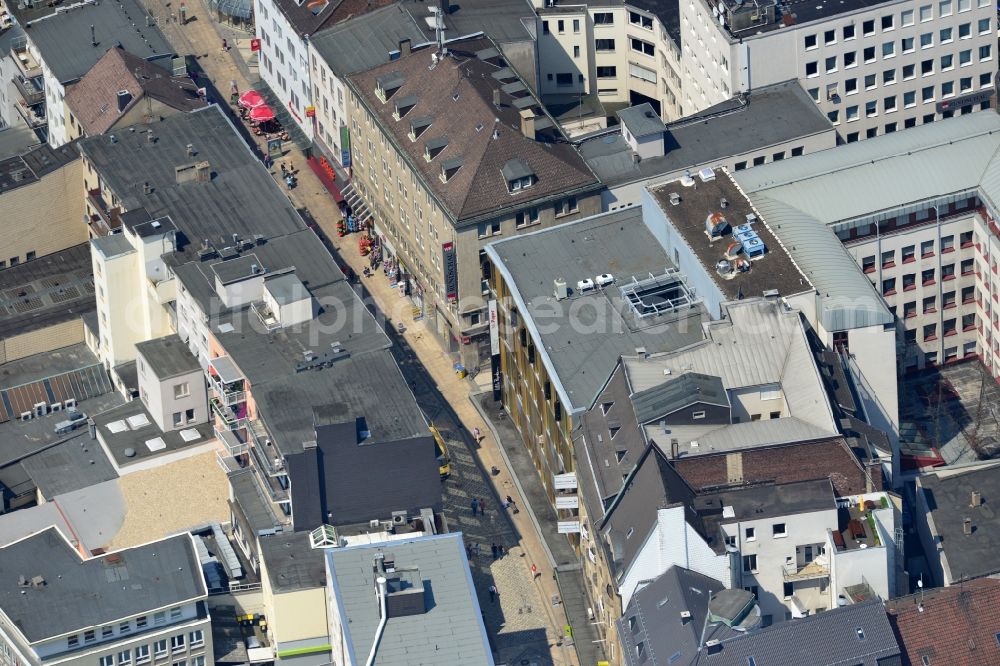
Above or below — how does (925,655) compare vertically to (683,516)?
below

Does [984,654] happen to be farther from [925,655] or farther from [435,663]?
[435,663]

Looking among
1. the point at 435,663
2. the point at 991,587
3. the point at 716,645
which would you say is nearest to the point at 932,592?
the point at 991,587

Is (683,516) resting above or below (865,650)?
above

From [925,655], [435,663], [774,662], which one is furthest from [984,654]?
[435,663]

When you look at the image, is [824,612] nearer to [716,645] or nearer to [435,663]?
[716,645]

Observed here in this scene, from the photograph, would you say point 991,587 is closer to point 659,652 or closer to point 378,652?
point 659,652

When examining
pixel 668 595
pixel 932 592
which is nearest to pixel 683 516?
pixel 668 595
